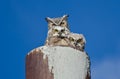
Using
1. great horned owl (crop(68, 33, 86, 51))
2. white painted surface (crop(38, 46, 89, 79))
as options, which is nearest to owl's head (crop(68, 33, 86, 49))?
great horned owl (crop(68, 33, 86, 51))

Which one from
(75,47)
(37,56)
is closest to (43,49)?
(37,56)

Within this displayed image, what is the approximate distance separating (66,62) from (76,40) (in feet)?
2.46

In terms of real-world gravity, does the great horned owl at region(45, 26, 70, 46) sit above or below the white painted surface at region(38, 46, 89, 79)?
above

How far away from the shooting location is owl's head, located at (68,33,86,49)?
4284 millimetres

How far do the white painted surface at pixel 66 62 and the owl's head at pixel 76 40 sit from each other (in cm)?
37

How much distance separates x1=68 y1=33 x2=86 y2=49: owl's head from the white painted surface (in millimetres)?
370

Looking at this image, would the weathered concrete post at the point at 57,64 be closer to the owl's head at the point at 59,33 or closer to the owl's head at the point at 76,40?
the owl's head at the point at 76,40

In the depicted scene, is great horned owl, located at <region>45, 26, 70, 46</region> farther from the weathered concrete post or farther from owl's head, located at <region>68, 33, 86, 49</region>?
the weathered concrete post

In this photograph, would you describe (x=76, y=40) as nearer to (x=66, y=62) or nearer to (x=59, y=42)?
(x=59, y=42)

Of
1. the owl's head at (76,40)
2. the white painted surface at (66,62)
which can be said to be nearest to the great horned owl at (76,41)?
the owl's head at (76,40)

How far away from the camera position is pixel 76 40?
4410 mm

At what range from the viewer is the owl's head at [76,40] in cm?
428

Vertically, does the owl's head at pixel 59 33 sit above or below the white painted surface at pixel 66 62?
above

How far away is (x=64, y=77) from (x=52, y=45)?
20.1 inches
